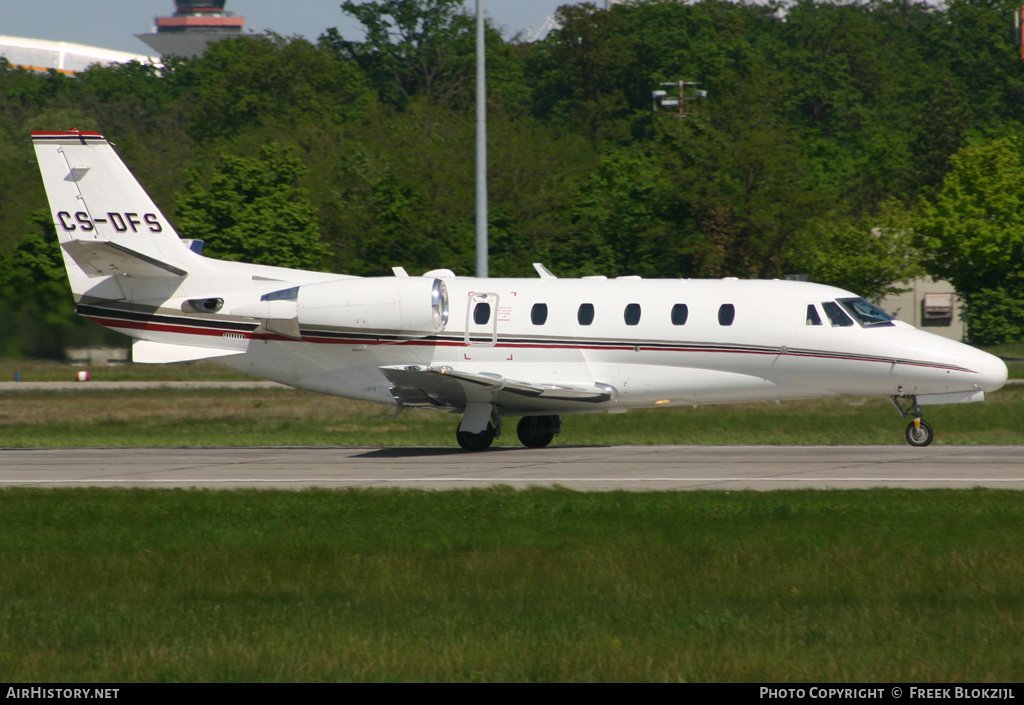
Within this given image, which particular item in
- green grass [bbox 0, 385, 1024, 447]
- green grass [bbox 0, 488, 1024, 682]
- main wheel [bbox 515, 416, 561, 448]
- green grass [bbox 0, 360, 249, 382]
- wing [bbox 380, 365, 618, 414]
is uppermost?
wing [bbox 380, 365, 618, 414]

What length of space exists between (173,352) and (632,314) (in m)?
8.76

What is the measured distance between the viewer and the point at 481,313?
77.1ft

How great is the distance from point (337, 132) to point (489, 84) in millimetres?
20887

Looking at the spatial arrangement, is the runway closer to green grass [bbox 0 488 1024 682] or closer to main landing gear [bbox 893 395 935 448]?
main landing gear [bbox 893 395 935 448]

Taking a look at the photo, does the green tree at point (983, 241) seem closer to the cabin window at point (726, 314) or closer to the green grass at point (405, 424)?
the green grass at point (405, 424)

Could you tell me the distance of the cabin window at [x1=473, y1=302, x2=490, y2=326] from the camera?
23438mm

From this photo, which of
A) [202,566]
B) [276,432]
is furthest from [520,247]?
[202,566]

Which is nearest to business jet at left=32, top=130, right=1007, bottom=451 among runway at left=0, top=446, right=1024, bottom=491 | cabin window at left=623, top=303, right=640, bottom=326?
cabin window at left=623, top=303, right=640, bottom=326

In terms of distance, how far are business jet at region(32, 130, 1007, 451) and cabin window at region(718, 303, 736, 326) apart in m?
0.03

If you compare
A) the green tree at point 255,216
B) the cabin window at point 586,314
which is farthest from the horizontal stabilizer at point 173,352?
the green tree at point 255,216

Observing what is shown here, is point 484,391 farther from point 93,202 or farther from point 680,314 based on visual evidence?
point 93,202

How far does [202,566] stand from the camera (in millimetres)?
12641

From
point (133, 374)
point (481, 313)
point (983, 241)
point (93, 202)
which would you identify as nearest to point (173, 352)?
point (93, 202)

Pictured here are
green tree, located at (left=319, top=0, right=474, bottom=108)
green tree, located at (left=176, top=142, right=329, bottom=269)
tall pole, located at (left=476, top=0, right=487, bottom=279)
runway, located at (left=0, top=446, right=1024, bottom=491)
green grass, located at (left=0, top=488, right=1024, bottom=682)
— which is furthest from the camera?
green tree, located at (left=319, top=0, right=474, bottom=108)
